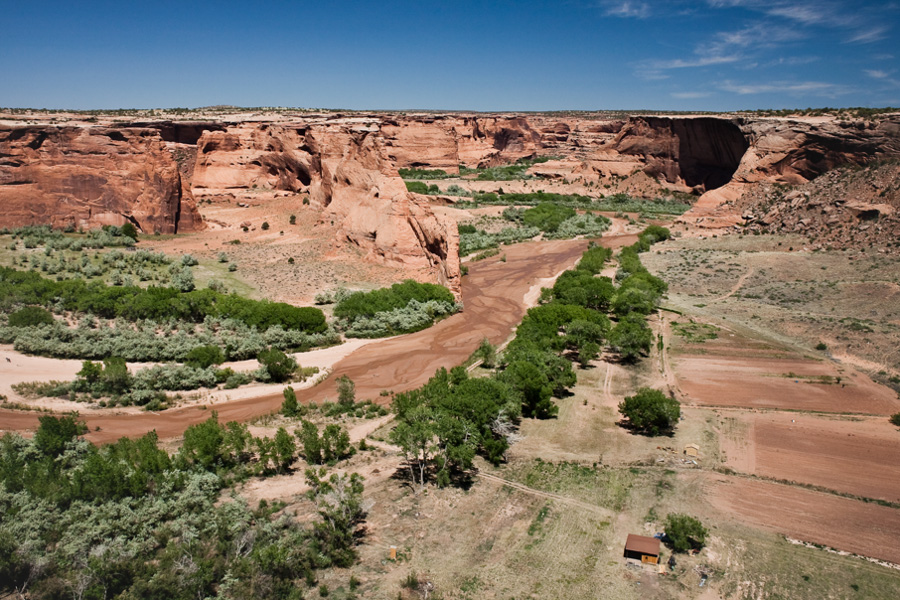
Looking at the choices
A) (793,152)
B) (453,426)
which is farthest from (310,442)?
(793,152)

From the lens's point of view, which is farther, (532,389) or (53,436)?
(532,389)

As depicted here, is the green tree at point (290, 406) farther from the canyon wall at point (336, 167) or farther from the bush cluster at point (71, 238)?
→ the bush cluster at point (71, 238)

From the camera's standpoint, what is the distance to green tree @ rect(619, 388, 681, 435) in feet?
70.2

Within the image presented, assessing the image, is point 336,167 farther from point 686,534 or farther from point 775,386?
point 686,534

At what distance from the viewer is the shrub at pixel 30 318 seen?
26.5 meters

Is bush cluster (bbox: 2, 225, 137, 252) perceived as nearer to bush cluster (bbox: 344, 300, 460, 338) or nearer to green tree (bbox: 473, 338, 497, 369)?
bush cluster (bbox: 344, 300, 460, 338)

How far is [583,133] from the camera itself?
355ft

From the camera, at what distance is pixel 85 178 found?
1545 inches

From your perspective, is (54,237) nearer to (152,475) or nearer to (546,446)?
(152,475)

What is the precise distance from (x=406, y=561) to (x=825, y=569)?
32.9 ft

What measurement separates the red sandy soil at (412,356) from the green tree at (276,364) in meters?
1.29

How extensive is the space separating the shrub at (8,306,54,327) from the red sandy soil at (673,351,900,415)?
2832 centimetres

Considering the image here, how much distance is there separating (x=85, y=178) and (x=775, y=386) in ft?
137

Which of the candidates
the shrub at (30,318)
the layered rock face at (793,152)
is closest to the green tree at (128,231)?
the shrub at (30,318)
